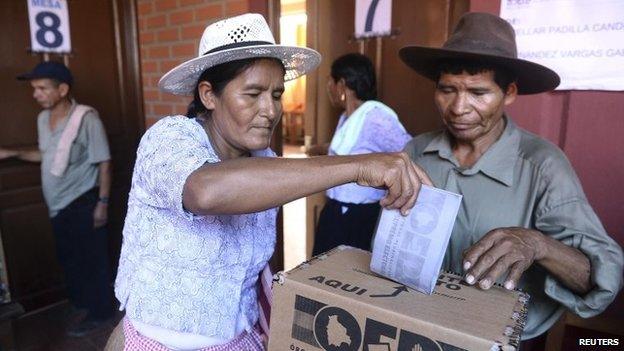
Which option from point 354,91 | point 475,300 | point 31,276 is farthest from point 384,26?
point 31,276

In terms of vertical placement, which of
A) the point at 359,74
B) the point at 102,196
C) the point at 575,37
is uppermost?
the point at 575,37

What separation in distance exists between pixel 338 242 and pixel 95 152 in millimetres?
1809

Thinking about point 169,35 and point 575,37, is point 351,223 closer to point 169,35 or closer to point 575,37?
point 575,37

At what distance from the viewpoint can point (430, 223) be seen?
2.93ft

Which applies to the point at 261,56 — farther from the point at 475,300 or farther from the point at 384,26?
the point at 384,26

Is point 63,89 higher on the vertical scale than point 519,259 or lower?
higher

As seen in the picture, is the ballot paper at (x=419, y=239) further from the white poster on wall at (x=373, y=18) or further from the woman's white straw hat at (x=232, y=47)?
the white poster on wall at (x=373, y=18)

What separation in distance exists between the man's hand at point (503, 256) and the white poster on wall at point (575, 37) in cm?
94

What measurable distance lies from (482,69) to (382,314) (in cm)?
87

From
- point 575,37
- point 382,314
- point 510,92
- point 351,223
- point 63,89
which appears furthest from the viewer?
point 63,89

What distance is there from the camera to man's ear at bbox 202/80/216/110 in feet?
4.02

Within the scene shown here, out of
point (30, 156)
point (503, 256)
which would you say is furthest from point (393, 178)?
point (30, 156)

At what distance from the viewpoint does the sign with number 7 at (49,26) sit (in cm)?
310

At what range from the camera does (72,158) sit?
2.98 m
